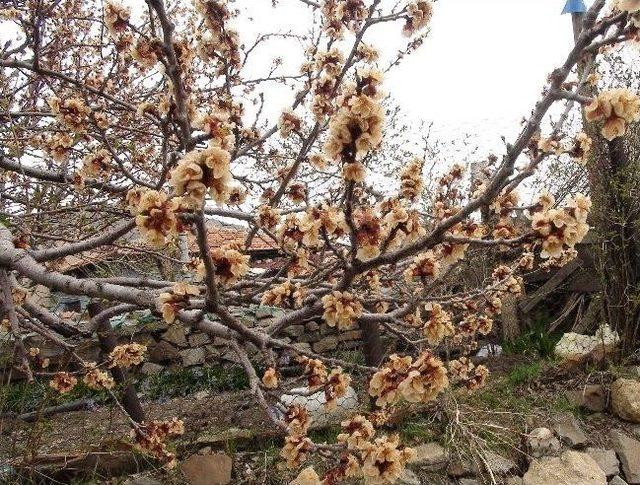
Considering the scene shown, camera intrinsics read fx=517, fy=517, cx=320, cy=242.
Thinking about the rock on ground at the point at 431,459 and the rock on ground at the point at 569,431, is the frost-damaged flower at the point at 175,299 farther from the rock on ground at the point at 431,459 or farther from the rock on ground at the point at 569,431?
the rock on ground at the point at 569,431

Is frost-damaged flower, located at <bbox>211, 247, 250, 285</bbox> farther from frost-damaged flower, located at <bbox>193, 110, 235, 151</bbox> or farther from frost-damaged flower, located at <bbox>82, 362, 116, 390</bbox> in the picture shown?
frost-damaged flower, located at <bbox>82, 362, 116, 390</bbox>

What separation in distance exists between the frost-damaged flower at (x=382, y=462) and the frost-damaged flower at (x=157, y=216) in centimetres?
97

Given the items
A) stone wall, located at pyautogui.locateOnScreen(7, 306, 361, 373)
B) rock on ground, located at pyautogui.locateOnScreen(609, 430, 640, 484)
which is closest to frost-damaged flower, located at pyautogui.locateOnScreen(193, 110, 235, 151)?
rock on ground, located at pyautogui.locateOnScreen(609, 430, 640, 484)

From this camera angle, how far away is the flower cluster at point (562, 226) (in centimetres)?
141

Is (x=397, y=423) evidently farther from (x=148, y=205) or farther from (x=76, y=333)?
(x=148, y=205)

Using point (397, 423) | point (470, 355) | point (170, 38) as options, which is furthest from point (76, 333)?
point (470, 355)

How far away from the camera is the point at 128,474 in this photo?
3.73 meters

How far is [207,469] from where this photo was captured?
12.2 feet

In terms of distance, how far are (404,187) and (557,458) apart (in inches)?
121

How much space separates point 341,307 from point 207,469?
268 cm

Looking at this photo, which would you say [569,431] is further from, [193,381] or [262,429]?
[193,381]

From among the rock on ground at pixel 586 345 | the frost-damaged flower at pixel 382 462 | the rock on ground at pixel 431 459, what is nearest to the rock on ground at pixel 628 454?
the rock on ground at pixel 586 345

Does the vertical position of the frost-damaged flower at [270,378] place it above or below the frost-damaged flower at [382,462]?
above

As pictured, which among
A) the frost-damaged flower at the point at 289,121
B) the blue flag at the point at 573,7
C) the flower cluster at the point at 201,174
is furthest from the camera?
the blue flag at the point at 573,7
